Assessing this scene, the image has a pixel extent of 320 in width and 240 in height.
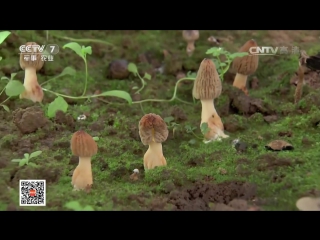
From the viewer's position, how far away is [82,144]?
101 inches

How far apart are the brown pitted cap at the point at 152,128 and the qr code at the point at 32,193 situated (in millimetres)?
515

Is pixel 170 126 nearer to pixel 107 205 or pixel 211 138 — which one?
pixel 211 138

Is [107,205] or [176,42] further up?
[176,42]

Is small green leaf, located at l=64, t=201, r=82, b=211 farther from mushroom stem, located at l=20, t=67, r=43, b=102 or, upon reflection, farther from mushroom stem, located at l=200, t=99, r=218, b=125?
mushroom stem, located at l=20, t=67, r=43, b=102

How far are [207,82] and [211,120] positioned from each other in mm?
211

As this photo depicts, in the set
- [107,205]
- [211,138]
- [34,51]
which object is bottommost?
[107,205]

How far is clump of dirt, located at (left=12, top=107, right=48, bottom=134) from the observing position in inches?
117

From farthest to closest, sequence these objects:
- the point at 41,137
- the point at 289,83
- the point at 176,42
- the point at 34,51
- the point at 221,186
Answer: the point at 176,42 → the point at 289,83 → the point at 34,51 → the point at 41,137 → the point at 221,186

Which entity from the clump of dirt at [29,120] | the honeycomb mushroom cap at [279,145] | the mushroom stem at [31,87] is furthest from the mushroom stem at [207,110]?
the mushroom stem at [31,87]

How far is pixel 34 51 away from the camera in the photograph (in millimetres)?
3320

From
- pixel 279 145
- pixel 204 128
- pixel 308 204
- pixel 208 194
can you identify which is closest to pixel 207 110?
pixel 204 128

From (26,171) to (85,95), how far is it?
1003 millimetres

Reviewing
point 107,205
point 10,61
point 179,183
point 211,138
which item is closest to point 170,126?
point 211,138

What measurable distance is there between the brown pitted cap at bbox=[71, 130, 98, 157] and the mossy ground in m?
0.15
